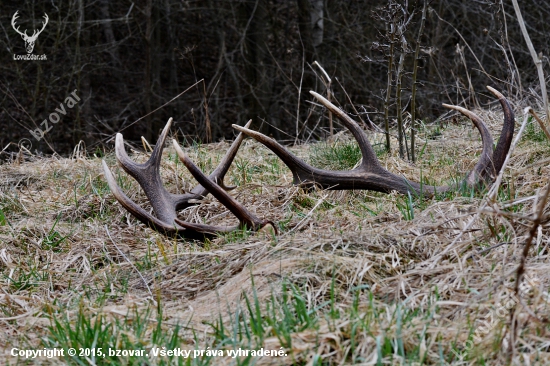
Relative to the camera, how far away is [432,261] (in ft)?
9.09

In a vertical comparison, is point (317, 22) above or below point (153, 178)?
above

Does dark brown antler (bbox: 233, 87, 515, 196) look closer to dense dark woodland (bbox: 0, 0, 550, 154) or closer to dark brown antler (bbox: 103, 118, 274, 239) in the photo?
dark brown antler (bbox: 103, 118, 274, 239)

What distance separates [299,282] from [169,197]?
1.54 metres

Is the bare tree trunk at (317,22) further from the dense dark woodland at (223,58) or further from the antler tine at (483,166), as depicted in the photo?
the antler tine at (483,166)

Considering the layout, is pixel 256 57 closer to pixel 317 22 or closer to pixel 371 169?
pixel 317 22

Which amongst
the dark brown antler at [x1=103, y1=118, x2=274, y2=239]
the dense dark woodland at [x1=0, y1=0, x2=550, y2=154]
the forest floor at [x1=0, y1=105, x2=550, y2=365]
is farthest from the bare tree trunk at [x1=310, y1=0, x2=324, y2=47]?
the dark brown antler at [x1=103, y1=118, x2=274, y2=239]

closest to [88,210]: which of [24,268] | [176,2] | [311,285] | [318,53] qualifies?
[24,268]

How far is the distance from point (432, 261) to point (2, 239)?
220cm

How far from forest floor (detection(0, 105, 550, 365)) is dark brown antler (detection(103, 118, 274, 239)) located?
2.7 inches

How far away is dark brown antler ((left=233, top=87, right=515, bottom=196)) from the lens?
377cm

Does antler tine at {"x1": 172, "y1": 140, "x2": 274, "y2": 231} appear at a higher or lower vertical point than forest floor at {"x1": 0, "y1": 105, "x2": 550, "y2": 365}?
higher

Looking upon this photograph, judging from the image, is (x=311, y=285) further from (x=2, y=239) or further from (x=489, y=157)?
(x=2, y=239)

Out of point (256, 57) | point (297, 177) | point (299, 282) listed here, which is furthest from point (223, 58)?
point (299, 282)

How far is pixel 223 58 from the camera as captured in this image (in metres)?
13.5
